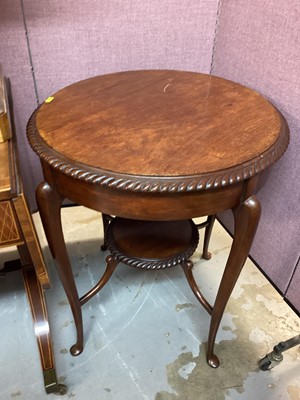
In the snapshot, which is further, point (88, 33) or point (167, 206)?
point (88, 33)

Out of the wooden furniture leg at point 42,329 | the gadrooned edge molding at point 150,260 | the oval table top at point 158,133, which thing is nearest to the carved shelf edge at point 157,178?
the oval table top at point 158,133

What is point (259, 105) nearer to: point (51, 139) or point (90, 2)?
point (51, 139)

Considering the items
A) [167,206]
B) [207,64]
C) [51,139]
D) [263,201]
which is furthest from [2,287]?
[207,64]

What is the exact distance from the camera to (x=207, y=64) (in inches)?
53.8

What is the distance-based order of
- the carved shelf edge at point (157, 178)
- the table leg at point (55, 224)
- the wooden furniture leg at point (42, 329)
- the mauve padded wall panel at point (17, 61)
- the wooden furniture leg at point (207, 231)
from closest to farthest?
the carved shelf edge at point (157, 178) → the table leg at point (55, 224) → the wooden furniture leg at point (42, 329) → the mauve padded wall panel at point (17, 61) → the wooden furniture leg at point (207, 231)

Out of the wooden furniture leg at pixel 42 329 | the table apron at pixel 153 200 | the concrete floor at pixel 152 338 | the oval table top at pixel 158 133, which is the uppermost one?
the oval table top at pixel 158 133

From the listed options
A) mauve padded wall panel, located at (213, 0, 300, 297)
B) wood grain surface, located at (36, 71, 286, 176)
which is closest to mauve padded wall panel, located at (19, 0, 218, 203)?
mauve padded wall panel, located at (213, 0, 300, 297)

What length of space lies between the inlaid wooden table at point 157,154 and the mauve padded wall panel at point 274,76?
153 millimetres

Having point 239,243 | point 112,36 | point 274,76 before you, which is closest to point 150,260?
point 239,243

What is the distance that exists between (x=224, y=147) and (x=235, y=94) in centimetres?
31

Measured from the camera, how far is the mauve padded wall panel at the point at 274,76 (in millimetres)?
958

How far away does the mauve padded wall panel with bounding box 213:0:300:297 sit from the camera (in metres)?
0.96

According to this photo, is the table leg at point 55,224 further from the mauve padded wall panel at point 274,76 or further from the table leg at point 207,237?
the mauve padded wall panel at point 274,76

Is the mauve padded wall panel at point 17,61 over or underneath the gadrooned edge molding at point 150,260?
over
